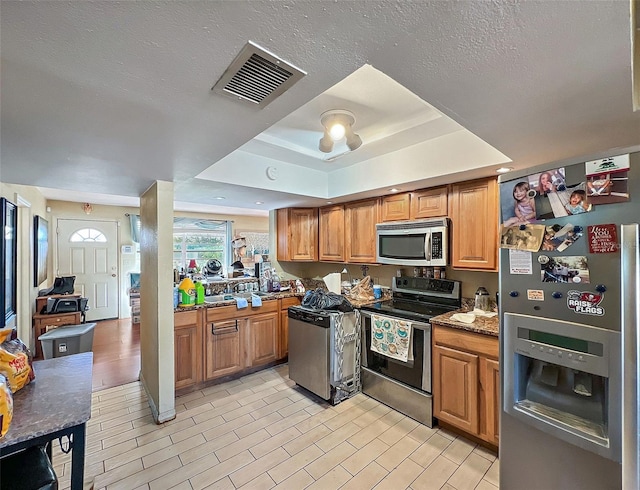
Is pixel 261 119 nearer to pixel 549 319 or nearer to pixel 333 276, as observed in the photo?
pixel 549 319

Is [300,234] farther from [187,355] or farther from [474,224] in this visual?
[474,224]

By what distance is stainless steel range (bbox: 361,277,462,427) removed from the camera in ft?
7.98

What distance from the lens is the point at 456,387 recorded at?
2230 millimetres

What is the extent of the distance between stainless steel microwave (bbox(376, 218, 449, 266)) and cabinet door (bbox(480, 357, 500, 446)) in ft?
2.99

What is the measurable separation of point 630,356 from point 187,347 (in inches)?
125

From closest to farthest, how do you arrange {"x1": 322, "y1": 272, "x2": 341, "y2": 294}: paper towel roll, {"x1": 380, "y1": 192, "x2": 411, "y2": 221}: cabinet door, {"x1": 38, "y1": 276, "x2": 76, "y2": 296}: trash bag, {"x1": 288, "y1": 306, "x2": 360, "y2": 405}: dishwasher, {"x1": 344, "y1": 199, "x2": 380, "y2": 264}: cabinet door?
{"x1": 288, "y1": 306, "x2": 360, "y2": 405}: dishwasher, {"x1": 380, "y1": 192, "x2": 411, "y2": 221}: cabinet door, {"x1": 344, "y1": 199, "x2": 380, "y2": 264}: cabinet door, {"x1": 322, "y1": 272, "x2": 341, "y2": 294}: paper towel roll, {"x1": 38, "y1": 276, "x2": 76, "y2": 296}: trash bag

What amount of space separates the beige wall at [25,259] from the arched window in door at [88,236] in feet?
6.32

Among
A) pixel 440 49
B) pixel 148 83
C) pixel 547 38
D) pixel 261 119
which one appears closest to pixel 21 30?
pixel 148 83

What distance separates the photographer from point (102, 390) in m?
3.05

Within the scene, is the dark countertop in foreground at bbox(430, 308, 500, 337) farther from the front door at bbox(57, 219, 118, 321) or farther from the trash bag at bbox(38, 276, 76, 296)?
the front door at bbox(57, 219, 118, 321)

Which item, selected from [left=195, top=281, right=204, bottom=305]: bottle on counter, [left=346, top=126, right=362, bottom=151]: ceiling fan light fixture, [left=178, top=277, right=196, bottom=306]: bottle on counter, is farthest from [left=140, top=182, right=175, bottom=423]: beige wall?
[left=346, top=126, right=362, bottom=151]: ceiling fan light fixture

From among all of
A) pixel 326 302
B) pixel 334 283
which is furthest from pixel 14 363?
pixel 334 283

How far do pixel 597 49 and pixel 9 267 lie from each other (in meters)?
4.47

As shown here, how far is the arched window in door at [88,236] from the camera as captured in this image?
18.8 feet
